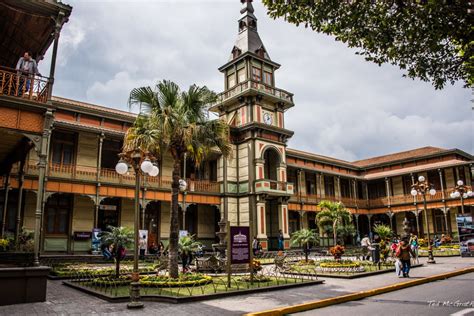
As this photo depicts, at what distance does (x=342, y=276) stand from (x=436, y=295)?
4181 mm

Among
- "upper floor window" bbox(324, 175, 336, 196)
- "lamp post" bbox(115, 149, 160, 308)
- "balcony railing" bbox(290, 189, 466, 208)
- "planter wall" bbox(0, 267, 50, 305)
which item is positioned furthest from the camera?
"upper floor window" bbox(324, 175, 336, 196)

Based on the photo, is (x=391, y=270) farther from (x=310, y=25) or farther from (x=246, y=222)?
(x=246, y=222)

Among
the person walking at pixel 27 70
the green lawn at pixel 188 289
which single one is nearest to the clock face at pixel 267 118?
the green lawn at pixel 188 289

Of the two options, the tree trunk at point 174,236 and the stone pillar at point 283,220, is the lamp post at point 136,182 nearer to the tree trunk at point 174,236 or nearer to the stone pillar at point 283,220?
the tree trunk at point 174,236

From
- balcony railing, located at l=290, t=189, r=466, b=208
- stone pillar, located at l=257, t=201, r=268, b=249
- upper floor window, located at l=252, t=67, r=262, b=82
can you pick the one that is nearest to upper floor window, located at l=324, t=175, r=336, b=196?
balcony railing, located at l=290, t=189, r=466, b=208

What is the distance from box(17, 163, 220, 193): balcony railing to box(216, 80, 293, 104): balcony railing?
7876 mm

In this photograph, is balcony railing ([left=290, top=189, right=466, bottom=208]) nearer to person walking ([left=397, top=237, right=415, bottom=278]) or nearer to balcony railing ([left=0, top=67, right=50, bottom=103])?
person walking ([left=397, top=237, right=415, bottom=278])

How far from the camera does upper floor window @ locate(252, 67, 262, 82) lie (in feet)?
103

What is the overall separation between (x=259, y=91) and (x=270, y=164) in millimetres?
6539

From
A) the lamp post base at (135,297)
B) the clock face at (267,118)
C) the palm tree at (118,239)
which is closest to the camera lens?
the lamp post base at (135,297)

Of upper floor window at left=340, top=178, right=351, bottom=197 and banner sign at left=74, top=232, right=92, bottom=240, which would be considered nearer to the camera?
banner sign at left=74, top=232, right=92, bottom=240

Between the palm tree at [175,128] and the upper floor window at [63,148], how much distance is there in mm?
11547

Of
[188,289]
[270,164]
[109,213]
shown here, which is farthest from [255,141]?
[188,289]

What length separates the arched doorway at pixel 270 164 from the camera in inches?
1264
